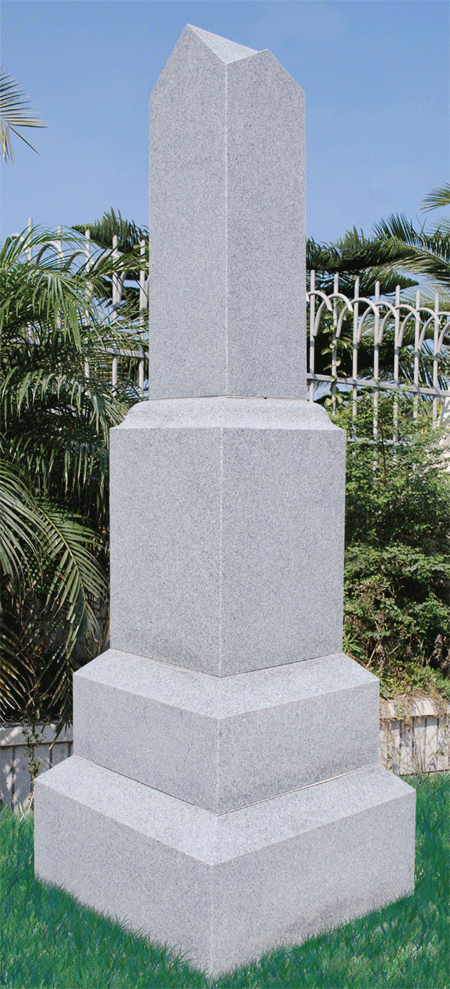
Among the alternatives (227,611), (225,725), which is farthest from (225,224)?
(225,725)

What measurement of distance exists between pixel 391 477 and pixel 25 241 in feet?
7.91

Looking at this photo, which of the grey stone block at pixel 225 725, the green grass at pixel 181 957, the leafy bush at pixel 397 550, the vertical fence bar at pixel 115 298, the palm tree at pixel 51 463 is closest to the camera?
the green grass at pixel 181 957

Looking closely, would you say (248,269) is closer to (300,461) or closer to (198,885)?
(300,461)

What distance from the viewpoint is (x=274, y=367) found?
270cm

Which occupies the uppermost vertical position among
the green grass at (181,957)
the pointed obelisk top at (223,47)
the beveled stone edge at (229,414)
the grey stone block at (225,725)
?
the pointed obelisk top at (223,47)

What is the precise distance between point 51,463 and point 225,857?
6.10ft

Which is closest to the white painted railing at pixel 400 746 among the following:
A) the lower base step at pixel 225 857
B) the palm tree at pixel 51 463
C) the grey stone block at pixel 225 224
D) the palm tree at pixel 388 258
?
the palm tree at pixel 51 463

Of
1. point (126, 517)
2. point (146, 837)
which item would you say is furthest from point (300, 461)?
point (146, 837)

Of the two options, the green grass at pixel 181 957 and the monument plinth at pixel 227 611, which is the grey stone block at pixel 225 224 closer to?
the monument plinth at pixel 227 611

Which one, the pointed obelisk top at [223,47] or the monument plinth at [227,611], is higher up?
the pointed obelisk top at [223,47]

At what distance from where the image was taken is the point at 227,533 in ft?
8.04

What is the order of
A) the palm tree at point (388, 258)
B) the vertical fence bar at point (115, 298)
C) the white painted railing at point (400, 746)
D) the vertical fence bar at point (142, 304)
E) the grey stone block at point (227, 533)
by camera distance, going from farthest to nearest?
the palm tree at point (388, 258) → the vertical fence bar at point (142, 304) → the vertical fence bar at point (115, 298) → the white painted railing at point (400, 746) → the grey stone block at point (227, 533)

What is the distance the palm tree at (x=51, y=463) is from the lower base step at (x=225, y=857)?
36.8 inches

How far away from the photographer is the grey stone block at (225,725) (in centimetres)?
236
